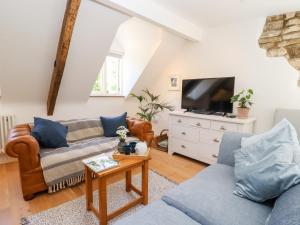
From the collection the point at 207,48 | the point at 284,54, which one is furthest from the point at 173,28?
the point at 284,54

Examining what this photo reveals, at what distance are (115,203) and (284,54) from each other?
9.77 ft

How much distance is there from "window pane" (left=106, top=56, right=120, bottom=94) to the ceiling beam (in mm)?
1834

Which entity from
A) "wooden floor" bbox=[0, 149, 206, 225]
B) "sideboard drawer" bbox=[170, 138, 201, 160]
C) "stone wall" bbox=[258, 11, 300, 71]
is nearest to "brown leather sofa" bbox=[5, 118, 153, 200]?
"wooden floor" bbox=[0, 149, 206, 225]

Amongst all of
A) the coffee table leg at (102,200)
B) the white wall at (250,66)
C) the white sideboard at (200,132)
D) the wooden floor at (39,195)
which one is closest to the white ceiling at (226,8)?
the white wall at (250,66)

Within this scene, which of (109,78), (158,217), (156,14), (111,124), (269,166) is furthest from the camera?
(109,78)

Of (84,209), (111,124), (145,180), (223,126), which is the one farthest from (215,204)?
(111,124)

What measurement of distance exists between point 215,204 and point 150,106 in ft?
10.8

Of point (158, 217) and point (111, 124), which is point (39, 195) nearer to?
point (111, 124)

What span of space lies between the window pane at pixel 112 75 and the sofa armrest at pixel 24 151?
2350mm

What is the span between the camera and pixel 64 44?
7.74 ft

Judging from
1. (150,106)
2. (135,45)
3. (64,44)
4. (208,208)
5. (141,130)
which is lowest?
(208,208)

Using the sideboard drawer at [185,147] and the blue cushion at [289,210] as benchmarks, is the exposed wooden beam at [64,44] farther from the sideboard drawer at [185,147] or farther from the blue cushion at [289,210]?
the blue cushion at [289,210]

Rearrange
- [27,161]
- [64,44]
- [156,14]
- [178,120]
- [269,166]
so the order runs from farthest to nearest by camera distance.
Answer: [178,120] < [156,14] < [64,44] < [27,161] < [269,166]

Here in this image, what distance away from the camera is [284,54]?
256cm
